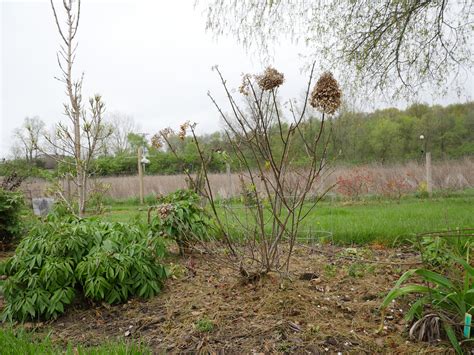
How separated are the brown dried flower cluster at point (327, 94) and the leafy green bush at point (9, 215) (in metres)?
4.55

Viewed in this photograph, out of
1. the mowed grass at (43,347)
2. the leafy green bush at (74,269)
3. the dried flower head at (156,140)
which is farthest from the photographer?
the dried flower head at (156,140)

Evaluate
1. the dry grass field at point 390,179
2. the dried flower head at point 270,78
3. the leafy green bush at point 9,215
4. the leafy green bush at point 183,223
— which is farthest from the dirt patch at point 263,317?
the dry grass field at point 390,179

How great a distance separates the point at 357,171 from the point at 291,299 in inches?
355

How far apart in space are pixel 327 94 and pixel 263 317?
1.41 meters

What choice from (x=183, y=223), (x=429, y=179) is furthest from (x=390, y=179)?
(x=183, y=223)

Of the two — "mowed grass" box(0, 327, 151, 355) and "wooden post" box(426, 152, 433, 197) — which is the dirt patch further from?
"wooden post" box(426, 152, 433, 197)

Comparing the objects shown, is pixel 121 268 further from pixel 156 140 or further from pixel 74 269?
pixel 156 140

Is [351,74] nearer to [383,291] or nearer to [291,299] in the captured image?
[383,291]

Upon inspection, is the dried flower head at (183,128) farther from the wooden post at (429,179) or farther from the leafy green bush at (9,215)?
the wooden post at (429,179)

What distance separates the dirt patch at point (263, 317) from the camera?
6.45 ft

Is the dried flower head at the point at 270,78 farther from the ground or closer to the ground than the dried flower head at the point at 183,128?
farther from the ground

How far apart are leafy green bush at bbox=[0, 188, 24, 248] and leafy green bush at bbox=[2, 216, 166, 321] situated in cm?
251

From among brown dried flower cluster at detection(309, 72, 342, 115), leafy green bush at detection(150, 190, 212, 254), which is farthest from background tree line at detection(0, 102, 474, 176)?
brown dried flower cluster at detection(309, 72, 342, 115)

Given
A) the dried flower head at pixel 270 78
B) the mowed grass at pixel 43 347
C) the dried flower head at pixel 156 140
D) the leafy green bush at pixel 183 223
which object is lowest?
the mowed grass at pixel 43 347
